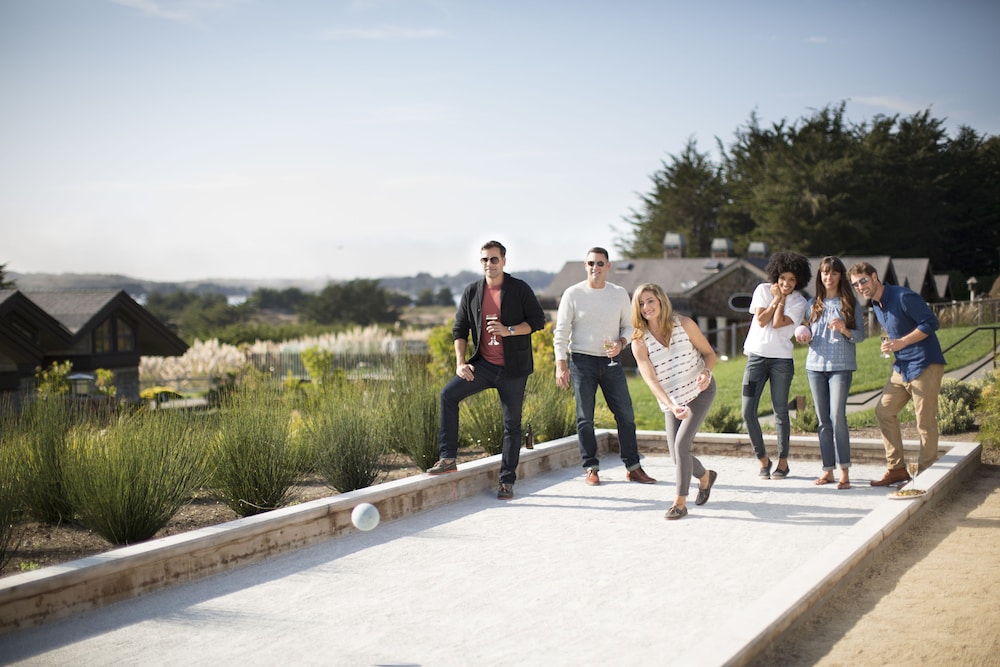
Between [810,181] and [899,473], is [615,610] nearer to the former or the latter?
[899,473]

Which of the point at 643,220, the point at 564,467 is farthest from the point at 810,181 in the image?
the point at 564,467

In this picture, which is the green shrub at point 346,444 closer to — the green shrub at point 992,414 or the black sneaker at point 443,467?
the black sneaker at point 443,467

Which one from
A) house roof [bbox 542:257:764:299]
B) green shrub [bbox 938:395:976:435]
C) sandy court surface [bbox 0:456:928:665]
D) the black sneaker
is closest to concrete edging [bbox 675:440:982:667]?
sandy court surface [bbox 0:456:928:665]

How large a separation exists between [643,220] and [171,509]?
8030cm

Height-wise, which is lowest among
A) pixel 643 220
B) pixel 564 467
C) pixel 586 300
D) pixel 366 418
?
pixel 564 467

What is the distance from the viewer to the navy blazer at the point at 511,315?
746cm

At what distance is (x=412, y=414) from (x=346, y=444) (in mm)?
1238

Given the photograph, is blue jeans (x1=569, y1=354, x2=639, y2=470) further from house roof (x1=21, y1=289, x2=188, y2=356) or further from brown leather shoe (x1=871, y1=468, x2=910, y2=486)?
house roof (x1=21, y1=289, x2=188, y2=356)

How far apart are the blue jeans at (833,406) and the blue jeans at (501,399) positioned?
88.0 inches

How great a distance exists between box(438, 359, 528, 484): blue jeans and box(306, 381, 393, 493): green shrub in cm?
59

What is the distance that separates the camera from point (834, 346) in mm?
7332

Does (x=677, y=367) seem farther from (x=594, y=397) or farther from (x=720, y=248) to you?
(x=720, y=248)

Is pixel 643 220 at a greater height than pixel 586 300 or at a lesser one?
greater

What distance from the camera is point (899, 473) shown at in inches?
301
